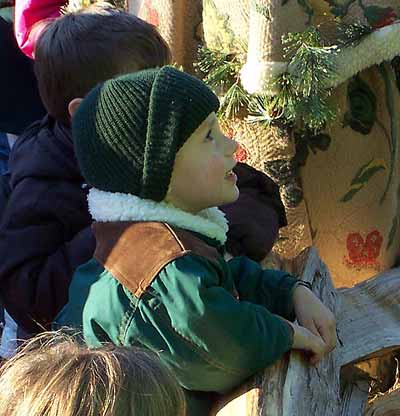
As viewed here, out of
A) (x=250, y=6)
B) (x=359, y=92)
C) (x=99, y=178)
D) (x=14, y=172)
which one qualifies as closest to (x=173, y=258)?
(x=99, y=178)

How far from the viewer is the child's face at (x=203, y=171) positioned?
5.04 ft

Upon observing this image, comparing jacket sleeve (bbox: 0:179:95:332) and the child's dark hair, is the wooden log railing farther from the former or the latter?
the child's dark hair

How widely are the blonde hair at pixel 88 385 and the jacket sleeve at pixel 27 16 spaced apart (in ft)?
5.09

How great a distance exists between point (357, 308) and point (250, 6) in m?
0.73

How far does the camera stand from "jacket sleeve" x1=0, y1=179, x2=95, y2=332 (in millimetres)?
1792

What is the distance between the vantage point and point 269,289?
167 centimetres

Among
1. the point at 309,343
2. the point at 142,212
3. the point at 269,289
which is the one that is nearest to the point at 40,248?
the point at 142,212

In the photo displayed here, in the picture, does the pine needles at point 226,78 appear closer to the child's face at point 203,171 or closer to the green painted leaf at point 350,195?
the green painted leaf at point 350,195

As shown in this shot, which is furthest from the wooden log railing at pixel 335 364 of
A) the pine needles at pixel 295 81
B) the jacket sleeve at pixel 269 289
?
the pine needles at pixel 295 81

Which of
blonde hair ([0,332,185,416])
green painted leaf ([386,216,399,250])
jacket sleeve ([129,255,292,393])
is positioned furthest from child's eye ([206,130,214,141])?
green painted leaf ([386,216,399,250])

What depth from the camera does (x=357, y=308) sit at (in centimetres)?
201

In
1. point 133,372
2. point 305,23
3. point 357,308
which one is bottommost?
point 357,308

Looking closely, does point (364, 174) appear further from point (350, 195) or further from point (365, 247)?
point (365, 247)

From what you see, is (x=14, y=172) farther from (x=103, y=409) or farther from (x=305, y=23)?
(x=103, y=409)
